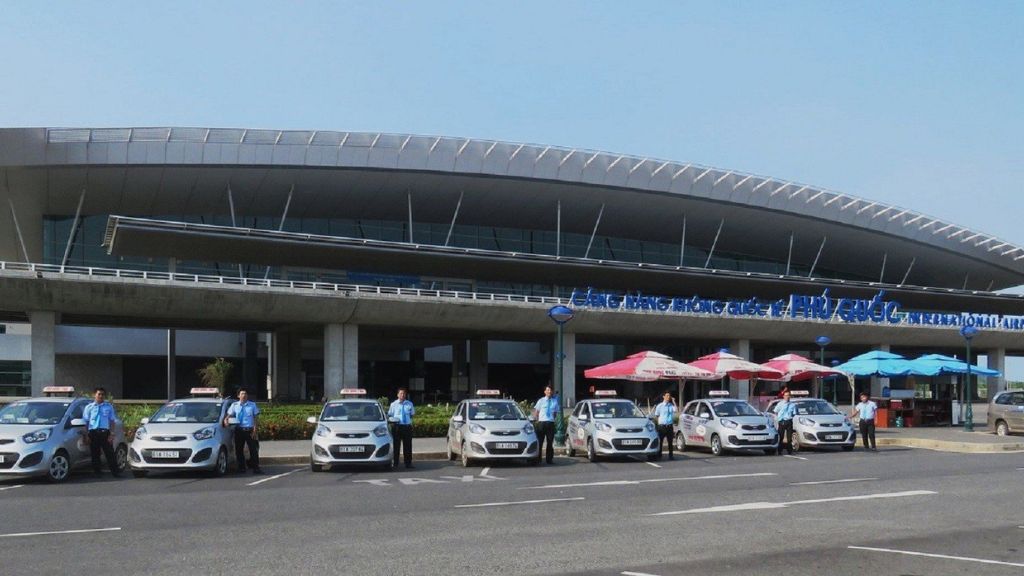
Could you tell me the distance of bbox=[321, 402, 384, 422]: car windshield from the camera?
63.3 feet

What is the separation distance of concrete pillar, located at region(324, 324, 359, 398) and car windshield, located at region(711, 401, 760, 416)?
28256mm

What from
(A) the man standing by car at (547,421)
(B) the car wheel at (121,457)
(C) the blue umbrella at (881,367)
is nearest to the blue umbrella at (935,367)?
(C) the blue umbrella at (881,367)

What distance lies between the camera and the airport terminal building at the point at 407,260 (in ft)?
163

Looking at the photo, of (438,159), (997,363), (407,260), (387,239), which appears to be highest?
(438,159)

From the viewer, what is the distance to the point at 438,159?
5709 centimetres

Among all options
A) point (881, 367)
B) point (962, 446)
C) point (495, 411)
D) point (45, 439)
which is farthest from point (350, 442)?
point (881, 367)

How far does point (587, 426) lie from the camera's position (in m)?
21.7

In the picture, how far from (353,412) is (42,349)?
30259mm

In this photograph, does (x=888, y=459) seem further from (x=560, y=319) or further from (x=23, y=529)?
(x=23, y=529)

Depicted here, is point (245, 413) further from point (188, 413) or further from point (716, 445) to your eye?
point (716, 445)

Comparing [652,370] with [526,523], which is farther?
[652,370]

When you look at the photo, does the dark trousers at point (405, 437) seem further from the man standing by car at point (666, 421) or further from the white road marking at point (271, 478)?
the man standing by car at point (666, 421)

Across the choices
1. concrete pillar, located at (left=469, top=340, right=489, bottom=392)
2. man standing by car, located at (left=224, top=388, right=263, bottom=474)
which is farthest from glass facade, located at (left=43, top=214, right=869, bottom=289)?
man standing by car, located at (left=224, top=388, right=263, bottom=474)

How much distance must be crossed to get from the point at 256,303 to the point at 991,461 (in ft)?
114
